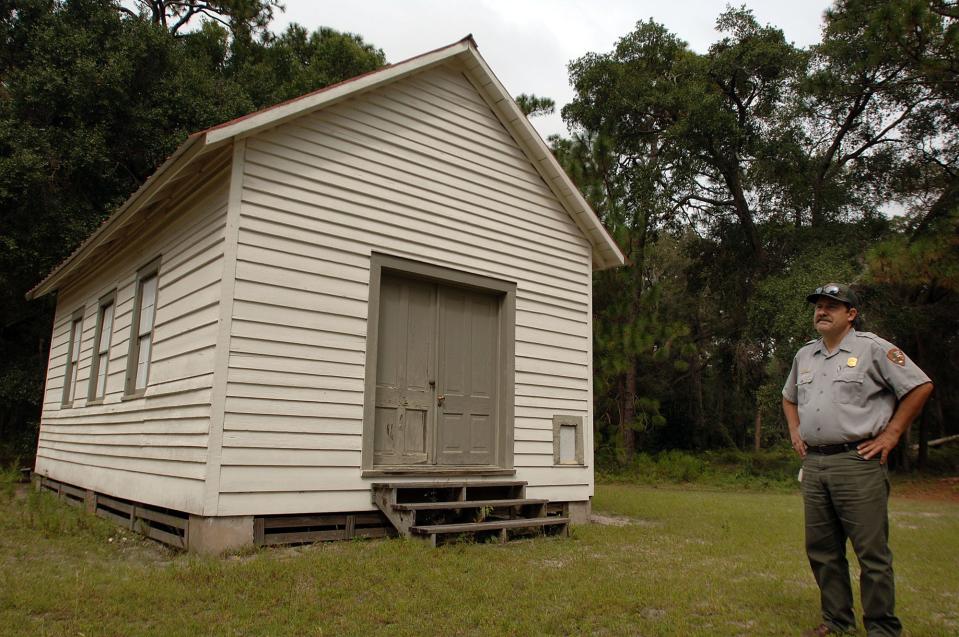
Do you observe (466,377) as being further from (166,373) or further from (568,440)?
(166,373)

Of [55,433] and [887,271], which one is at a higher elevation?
[887,271]

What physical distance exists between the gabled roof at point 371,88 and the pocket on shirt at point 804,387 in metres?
5.35

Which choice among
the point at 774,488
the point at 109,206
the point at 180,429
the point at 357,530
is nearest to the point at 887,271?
the point at 774,488

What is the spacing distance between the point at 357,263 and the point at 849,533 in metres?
5.42

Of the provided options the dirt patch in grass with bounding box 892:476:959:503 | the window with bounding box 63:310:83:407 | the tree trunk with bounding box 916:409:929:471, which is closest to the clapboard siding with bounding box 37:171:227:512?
the window with bounding box 63:310:83:407

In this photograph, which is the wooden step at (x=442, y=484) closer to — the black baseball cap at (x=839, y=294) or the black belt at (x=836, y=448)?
the black belt at (x=836, y=448)

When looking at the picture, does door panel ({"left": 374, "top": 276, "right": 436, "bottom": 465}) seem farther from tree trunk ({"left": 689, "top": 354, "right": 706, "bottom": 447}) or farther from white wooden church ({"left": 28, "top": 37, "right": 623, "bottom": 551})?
tree trunk ({"left": 689, "top": 354, "right": 706, "bottom": 447})

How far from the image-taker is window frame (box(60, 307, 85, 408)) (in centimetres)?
1256

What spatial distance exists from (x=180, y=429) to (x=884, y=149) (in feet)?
75.1

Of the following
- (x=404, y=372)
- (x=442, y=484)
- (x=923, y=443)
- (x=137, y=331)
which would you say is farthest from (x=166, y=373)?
(x=923, y=443)

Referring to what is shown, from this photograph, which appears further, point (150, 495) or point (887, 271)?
point (887, 271)

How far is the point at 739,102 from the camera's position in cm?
2411

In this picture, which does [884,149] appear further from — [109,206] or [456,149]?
[109,206]

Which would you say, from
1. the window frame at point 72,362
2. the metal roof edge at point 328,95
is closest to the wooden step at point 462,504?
the metal roof edge at point 328,95
